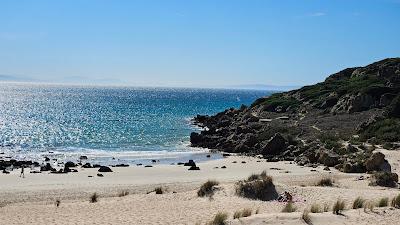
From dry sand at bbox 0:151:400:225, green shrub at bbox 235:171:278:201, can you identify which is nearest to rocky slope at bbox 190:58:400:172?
dry sand at bbox 0:151:400:225

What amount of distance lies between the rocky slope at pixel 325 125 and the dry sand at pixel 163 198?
3.43m

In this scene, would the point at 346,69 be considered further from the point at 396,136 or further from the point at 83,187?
the point at 83,187

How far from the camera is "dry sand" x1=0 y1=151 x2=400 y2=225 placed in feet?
61.8

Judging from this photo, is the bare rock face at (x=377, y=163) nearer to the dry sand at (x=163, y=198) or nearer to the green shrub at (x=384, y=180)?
the dry sand at (x=163, y=198)

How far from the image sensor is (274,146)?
160 feet

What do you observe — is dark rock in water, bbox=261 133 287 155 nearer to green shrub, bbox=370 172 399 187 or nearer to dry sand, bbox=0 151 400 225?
dry sand, bbox=0 151 400 225

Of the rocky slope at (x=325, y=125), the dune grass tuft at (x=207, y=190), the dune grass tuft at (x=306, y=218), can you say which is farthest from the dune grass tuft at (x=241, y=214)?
the rocky slope at (x=325, y=125)

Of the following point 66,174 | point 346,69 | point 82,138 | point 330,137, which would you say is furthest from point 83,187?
point 346,69

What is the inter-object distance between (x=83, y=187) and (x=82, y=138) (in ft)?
127

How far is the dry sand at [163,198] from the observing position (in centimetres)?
1883

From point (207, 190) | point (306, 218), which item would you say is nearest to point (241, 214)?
point (306, 218)

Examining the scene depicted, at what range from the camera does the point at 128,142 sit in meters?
63.7

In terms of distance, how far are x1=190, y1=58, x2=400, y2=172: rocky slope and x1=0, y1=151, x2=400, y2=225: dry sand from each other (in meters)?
3.43

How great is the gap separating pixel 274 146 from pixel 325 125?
39.8ft
